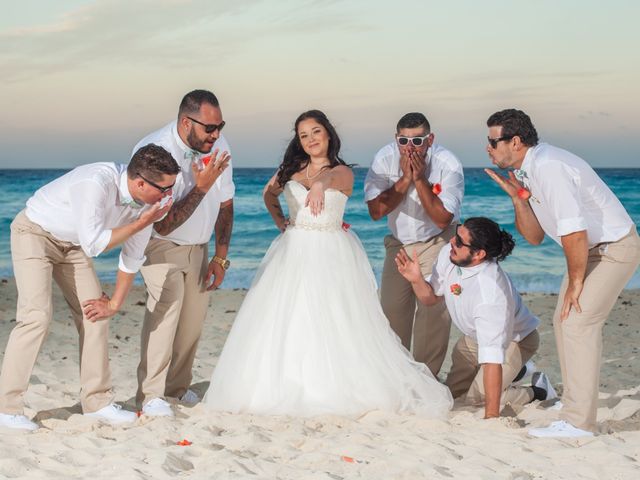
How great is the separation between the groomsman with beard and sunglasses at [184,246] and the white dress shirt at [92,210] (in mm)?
410

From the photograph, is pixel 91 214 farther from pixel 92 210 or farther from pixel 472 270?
pixel 472 270

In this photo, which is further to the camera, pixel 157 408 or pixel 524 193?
pixel 157 408

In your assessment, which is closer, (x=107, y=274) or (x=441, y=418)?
(x=441, y=418)

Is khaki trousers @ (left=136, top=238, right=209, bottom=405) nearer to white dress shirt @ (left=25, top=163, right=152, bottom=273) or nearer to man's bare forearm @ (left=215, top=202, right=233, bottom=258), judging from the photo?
man's bare forearm @ (left=215, top=202, right=233, bottom=258)

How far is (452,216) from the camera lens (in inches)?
263

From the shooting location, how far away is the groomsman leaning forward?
17.2 ft

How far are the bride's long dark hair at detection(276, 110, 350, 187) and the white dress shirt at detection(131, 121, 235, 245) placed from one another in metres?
0.38

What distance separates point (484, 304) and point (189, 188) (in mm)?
2042

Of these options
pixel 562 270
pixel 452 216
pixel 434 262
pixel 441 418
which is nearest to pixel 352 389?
pixel 441 418

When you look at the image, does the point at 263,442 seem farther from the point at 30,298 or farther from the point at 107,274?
the point at 107,274

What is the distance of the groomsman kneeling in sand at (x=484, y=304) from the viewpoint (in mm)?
5691

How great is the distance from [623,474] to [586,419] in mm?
689

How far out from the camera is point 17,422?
5352 millimetres

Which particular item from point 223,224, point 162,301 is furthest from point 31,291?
point 223,224
